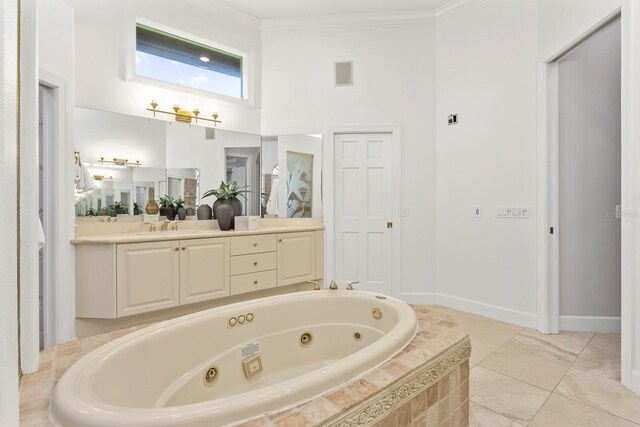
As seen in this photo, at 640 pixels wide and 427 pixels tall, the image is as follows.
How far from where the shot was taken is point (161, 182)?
10.1 feet

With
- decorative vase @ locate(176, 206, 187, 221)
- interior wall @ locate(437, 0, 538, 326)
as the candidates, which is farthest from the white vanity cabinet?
interior wall @ locate(437, 0, 538, 326)

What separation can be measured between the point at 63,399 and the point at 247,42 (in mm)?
3547

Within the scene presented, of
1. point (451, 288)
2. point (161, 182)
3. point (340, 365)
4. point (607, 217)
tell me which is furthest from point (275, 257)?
point (607, 217)

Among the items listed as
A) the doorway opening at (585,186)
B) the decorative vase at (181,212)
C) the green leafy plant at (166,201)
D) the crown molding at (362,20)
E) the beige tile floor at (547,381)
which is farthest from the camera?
the crown molding at (362,20)

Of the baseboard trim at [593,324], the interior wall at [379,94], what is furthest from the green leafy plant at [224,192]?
the baseboard trim at [593,324]

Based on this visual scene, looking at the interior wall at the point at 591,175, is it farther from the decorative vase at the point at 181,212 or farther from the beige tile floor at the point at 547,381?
the decorative vase at the point at 181,212

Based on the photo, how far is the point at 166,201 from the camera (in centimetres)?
311

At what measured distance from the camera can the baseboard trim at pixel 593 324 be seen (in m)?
2.64

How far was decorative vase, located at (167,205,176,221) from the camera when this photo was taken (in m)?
3.13

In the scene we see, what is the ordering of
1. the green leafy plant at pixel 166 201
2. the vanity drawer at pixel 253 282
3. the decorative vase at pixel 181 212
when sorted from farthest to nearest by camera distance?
the decorative vase at pixel 181 212 → the green leafy plant at pixel 166 201 → the vanity drawer at pixel 253 282

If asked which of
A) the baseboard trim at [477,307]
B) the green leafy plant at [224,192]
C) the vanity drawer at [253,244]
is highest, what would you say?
the green leafy plant at [224,192]

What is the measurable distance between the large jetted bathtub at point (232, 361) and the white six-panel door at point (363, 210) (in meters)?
→ 1.57

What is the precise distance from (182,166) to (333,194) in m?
1.54

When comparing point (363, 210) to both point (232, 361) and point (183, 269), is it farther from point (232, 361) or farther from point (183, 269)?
point (232, 361)
